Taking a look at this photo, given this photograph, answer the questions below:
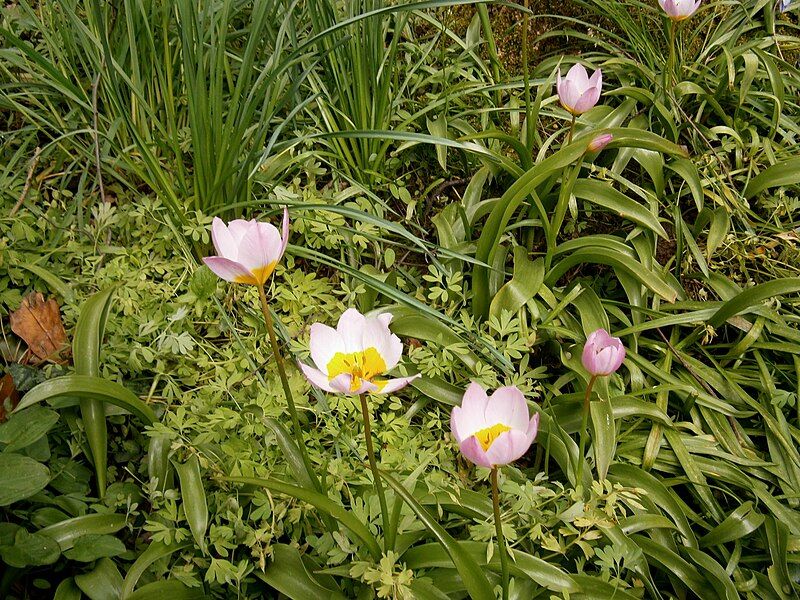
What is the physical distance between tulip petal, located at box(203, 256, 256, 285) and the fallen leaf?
0.71 meters

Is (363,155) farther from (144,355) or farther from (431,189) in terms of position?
(144,355)

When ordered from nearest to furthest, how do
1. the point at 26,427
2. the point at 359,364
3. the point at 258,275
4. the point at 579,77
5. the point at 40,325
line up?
the point at 258,275, the point at 359,364, the point at 26,427, the point at 40,325, the point at 579,77

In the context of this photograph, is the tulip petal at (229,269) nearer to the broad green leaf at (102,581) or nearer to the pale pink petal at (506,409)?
the pale pink petal at (506,409)

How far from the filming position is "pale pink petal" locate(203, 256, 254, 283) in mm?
1090

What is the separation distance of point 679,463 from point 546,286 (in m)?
0.55

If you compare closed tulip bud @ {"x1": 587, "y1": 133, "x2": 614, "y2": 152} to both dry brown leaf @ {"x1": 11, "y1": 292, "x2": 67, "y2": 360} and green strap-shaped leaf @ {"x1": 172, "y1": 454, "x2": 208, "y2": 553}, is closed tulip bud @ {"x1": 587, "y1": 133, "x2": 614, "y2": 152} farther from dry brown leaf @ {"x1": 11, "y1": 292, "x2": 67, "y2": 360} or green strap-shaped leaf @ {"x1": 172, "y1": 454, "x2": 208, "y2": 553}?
dry brown leaf @ {"x1": 11, "y1": 292, "x2": 67, "y2": 360}

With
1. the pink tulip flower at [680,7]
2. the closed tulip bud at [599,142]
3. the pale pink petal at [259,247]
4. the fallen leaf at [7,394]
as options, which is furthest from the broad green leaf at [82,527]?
the pink tulip flower at [680,7]

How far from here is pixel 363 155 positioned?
2145 mm

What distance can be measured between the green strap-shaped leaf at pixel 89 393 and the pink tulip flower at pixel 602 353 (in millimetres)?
878

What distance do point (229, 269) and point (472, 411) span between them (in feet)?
1.47

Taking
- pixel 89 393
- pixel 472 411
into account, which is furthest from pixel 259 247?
pixel 89 393

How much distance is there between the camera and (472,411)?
46.8 inches

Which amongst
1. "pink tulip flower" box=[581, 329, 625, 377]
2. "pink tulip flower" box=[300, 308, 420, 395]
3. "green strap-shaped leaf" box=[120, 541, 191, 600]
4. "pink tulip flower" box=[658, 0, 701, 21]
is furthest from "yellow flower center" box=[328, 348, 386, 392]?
"pink tulip flower" box=[658, 0, 701, 21]

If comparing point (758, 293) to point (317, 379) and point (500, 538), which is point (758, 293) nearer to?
point (500, 538)
